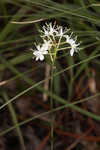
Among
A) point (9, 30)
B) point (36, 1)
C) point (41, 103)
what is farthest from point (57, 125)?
point (36, 1)

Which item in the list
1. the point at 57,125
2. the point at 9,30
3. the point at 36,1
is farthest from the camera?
the point at 57,125

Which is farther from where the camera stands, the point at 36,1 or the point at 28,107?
the point at 28,107

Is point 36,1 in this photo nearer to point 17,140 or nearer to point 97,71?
point 97,71

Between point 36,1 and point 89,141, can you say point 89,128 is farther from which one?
point 36,1

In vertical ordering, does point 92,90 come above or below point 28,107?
above

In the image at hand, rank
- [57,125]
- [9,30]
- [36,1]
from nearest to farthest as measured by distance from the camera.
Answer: [36,1], [9,30], [57,125]

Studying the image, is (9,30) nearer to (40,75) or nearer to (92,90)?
(40,75)

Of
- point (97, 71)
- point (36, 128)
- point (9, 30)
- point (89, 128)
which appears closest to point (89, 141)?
point (89, 128)

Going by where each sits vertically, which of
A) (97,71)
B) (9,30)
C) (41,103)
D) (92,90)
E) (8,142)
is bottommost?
(8,142)

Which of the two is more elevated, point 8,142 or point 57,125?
point 57,125

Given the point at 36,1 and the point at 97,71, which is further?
the point at 97,71
